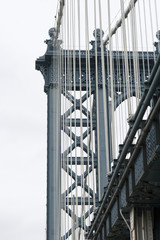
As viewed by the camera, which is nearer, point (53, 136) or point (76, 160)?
point (76, 160)

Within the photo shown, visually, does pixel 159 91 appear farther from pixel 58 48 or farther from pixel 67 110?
pixel 58 48

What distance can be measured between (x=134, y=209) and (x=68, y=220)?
13.8 metres

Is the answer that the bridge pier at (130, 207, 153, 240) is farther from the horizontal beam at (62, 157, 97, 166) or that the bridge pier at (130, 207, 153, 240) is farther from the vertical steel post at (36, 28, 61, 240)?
the vertical steel post at (36, 28, 61, 240)

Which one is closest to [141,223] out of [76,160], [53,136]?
[76,160]

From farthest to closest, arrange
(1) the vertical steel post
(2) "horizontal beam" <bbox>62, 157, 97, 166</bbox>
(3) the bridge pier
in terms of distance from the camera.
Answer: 1. (1) the vertical steel post
2. (2) "horizontal beam" <bbox>62, 157, 97, 166</bbox>
3. (3) the bridge pier

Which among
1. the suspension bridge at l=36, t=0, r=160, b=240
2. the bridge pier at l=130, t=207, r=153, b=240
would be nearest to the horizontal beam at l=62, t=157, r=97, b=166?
the suspension bridge at l=36, t=0, r=160, b=240

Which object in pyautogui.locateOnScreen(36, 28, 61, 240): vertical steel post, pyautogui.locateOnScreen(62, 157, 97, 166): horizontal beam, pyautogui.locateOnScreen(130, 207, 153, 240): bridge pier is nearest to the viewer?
pyautogui.locateOnScreen(130, 207, 153, 240): bridge pier

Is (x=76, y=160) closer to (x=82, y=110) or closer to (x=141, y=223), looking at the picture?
(x=82, y=110)

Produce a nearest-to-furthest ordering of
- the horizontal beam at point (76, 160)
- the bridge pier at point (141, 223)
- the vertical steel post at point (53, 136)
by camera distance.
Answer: the bridge pier at point (141, 223) → the horizontal beam at point (76, 160) → the vertical steel post at point (53, 136)

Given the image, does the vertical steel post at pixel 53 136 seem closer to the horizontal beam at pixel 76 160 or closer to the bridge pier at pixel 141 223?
the horizontal beam at pixel 76 160

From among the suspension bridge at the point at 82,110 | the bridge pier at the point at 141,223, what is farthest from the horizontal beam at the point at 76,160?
the bridge pier at the point at 141,223

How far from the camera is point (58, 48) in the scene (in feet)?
92.2

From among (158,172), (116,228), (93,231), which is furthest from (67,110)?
(158,172)

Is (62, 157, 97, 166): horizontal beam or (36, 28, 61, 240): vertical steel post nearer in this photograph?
(62, 157, 97, 166): horizontal beam
